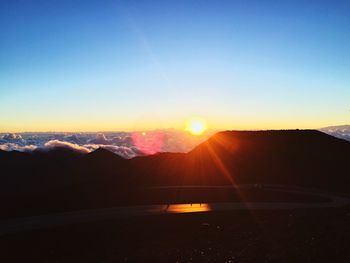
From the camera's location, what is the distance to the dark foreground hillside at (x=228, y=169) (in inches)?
2466

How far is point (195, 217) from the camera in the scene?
4244 centimetres

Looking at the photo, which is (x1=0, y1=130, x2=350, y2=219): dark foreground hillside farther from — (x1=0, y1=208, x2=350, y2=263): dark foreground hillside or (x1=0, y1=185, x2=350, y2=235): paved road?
(x1=0, y1=208, x2=350, y2=263): dark foreground hillside

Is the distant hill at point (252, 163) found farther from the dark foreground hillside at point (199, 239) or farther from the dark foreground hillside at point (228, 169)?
the dark foreground hillside at point (199, 239)

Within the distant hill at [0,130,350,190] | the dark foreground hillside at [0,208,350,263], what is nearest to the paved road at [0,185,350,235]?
the dark foreground hillside at [0,208,350,263]

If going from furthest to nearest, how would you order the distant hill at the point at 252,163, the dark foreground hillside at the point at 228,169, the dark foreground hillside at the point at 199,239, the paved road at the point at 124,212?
the distant hill at the point at 252,163 → the dark foreground hillside at the point at 228,169 → the paved road at the point at 124,212 → the dark foreground hillside at the point at 199,239

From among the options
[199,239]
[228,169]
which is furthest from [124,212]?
[228,169]

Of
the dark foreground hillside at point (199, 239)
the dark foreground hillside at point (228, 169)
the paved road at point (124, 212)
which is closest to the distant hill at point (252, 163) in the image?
the dark foreground hillside at point (228, 169)

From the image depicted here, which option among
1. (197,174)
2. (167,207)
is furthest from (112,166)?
(167,207)

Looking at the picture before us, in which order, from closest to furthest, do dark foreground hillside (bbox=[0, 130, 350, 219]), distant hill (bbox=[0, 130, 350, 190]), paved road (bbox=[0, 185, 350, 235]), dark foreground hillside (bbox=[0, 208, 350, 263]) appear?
dark foreground hillside (bbox=[0, 208, 350, 263]) < paved road (bbox=[0, 185, 350, 235]) < dark foreground hillside (bbox=[0, 130, 350, 219]) < distant hill (bbox=[0, 130, 350, 190])

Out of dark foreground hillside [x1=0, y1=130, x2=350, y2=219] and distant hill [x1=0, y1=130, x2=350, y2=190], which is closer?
dark foreground hillside [x1=0, y1=130, x2=350, y2=219]

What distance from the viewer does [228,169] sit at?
88562 mm

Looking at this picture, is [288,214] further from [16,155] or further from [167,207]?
[16,155]

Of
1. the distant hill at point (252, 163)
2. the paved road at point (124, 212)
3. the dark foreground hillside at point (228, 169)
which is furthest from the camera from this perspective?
the distant hill at point (252, 163)

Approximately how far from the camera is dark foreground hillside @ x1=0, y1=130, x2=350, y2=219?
6264cm
